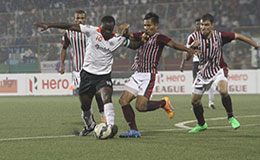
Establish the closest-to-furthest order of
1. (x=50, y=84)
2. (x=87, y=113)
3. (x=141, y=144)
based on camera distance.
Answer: (x=141, y=144) → (x=87, y=113) → (x=50, y=84)

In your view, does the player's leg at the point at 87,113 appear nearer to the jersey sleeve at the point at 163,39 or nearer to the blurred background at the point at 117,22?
the jersey sleeve at the point at 163,39

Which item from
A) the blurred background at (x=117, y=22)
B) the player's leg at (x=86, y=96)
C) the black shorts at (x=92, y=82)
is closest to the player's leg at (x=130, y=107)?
the black shorts at (x=92, y=82)

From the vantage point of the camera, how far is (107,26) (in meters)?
6.68

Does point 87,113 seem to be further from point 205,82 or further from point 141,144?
point 205,82

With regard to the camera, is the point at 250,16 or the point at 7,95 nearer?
the point at 7,95

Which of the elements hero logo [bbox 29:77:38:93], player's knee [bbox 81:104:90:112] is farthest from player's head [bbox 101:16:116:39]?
hero logo [bbox 29:77:38:93]

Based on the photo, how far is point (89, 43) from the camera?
6812mm

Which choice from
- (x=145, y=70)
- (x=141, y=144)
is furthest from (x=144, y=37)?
(x=141, y=144)

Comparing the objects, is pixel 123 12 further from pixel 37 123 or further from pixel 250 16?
pixel 37 123

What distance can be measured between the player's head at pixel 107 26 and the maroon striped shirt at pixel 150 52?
1.26 ft

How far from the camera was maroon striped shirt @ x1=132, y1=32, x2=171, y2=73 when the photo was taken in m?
6.91

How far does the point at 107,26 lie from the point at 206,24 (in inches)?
64.3

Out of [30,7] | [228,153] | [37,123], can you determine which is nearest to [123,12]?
[30,7]

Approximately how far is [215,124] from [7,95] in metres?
15.2
